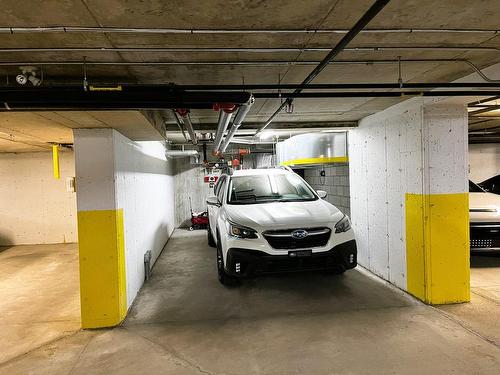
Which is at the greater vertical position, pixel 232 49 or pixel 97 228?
pixel 232 49

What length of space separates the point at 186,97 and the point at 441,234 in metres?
3.25

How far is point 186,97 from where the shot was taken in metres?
2.68

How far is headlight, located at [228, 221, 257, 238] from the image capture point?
381cm

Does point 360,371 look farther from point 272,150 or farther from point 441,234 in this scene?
point 272,150

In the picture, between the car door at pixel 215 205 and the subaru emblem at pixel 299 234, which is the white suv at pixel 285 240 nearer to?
the subaru emblem at pixel 299 234

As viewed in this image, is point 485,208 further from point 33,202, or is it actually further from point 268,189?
point 33,202

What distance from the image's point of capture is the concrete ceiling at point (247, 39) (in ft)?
5.94

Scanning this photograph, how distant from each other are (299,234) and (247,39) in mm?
2290

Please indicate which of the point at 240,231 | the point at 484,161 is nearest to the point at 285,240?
the point at 240,231

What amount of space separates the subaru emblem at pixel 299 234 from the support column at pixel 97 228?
2002 millimetres

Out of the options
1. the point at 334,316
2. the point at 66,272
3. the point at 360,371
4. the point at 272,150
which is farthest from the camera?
the point at 272,150

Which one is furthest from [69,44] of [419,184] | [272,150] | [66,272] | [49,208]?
[272,150]

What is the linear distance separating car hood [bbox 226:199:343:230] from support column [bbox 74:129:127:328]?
57.0 inches

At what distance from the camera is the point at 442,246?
3.74m
